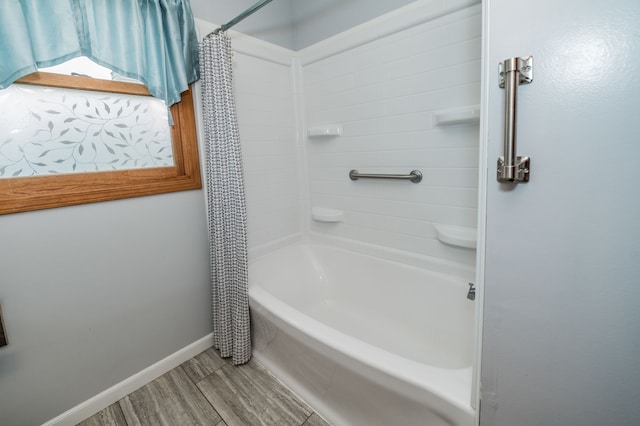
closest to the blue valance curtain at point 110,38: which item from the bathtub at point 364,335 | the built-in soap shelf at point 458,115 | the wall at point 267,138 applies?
the wall at point 267,138

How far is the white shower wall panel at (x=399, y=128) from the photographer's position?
1438 mm

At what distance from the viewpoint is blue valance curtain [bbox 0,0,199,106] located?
102 cm

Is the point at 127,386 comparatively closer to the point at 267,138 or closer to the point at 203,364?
the point at 203,364

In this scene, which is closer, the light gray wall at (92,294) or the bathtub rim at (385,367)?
the bathtub rim at (385,367)

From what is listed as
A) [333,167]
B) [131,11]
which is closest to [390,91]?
[333,167]

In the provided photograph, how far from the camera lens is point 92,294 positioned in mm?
1340

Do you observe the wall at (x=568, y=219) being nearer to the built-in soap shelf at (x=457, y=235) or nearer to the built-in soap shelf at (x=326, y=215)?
the built-in soap shelf at (x=457, y=235)

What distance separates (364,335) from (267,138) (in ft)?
4.92

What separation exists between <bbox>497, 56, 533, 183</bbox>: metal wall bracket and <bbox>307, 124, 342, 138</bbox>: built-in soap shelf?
1362mm

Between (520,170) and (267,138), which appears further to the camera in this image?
(267,138)

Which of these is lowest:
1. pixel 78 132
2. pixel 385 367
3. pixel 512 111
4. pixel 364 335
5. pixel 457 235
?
pixel 364 335

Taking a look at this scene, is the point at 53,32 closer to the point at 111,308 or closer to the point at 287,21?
the point at 111,308

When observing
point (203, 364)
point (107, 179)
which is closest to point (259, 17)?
point (107, 179)

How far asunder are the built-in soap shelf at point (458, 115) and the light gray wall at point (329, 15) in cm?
68
